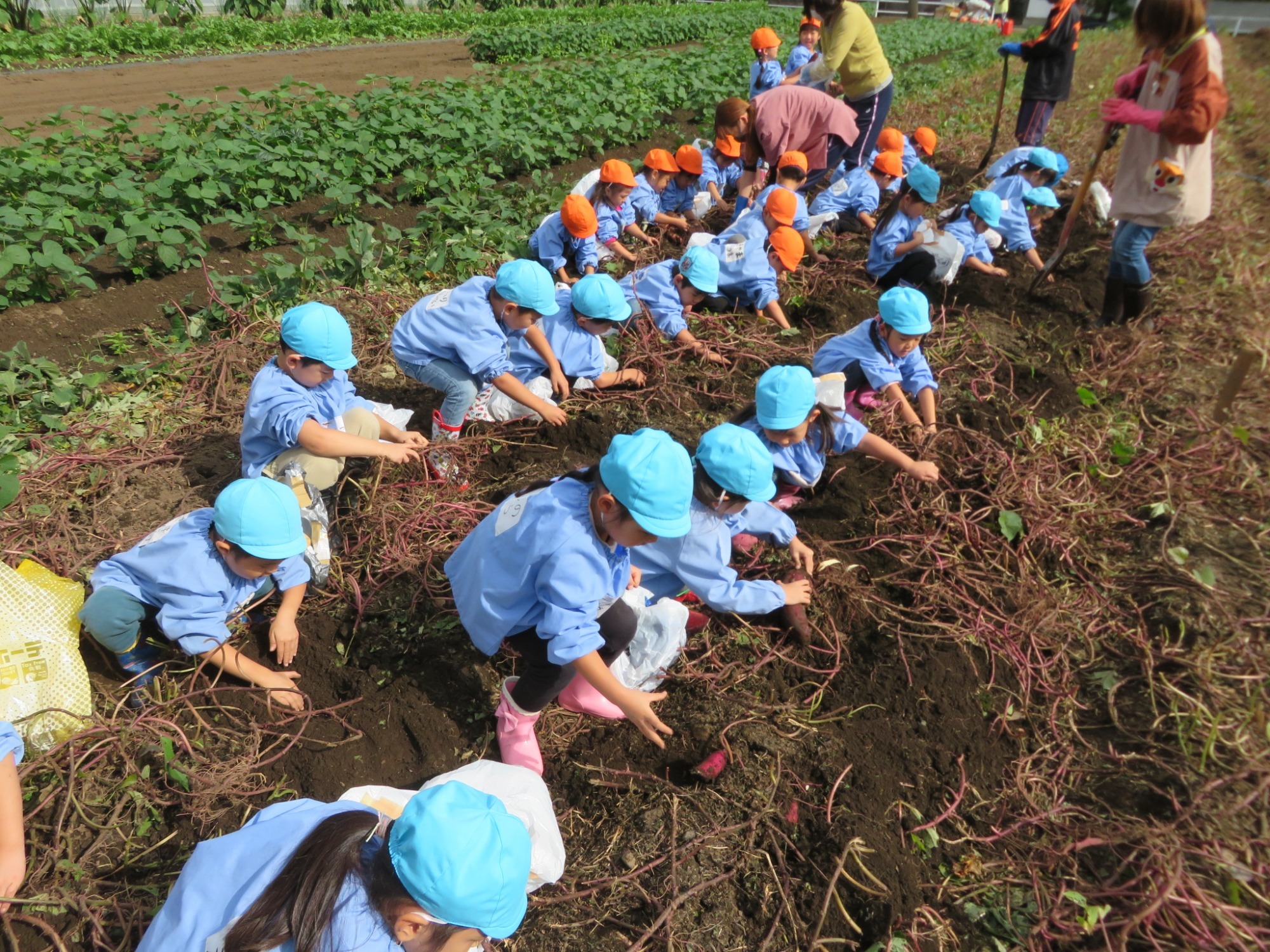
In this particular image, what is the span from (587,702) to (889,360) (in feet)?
6.70

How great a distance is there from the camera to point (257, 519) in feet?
6.77

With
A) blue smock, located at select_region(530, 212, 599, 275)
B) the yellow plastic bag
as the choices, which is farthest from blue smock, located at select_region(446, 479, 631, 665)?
blue smock, located at select_region(530, 212, 599, 275)

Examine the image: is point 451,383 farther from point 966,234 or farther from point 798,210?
point 966,234

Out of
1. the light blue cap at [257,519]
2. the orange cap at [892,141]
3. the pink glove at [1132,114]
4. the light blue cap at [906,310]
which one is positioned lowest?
the light blue cap at [257,519]

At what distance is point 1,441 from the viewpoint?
292 cm

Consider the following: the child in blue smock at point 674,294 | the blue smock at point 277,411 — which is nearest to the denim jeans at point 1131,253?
the child in blue smock at point 674,294

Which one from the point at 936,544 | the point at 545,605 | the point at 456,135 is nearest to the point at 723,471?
the point at 545,605

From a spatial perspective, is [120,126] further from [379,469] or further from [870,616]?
[870,616]

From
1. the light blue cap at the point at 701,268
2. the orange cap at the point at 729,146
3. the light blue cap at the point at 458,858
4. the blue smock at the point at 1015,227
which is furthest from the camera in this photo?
the orange cap at the point at 729,146

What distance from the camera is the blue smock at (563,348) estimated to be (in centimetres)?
364

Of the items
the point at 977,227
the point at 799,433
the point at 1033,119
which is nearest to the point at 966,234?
the point at 977,227

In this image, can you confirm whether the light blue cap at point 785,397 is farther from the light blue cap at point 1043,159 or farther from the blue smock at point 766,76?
the blue smock at point 766,76

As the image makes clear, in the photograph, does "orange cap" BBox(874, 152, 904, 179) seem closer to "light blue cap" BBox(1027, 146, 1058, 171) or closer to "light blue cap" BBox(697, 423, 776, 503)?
"light blue cap" BBox(1027, 146, 1058, 171)

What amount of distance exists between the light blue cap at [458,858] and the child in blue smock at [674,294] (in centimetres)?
318
